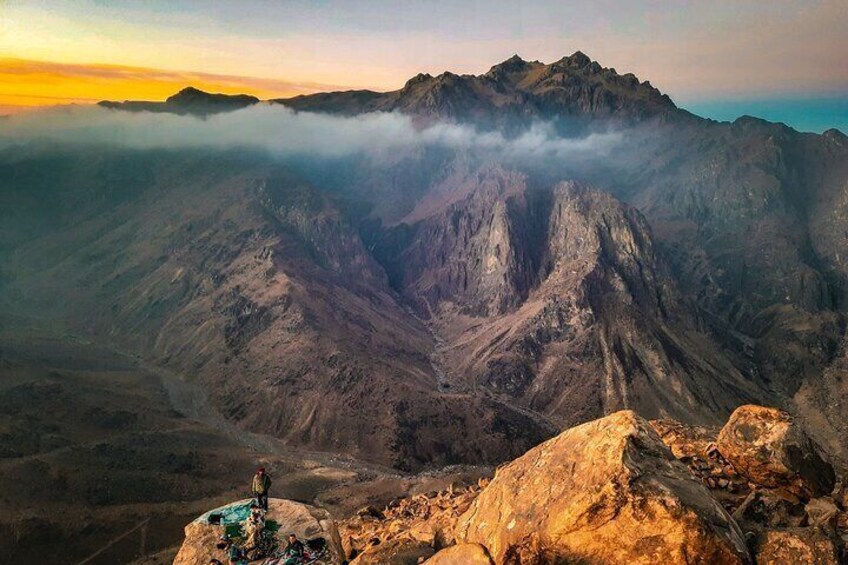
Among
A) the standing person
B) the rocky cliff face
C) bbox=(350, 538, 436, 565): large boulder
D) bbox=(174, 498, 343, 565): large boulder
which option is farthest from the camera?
the standing person

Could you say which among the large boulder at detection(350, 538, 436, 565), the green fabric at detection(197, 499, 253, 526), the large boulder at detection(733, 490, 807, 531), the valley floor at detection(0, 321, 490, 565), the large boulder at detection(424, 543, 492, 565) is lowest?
the valley floor at detection(0, 321, 490, 565)

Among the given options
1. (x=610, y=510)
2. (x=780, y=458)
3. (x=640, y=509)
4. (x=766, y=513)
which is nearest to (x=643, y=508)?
(x=640, y=509)

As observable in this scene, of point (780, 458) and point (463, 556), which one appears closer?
point (463, 556)

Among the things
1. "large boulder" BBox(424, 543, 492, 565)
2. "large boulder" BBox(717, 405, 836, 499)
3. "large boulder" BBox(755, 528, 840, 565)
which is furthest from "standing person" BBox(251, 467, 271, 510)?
"large boulder" BBox(717, 405, 836, 499)

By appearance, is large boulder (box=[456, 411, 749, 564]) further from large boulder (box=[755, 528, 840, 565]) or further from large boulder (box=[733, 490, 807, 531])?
large boulder (box=[733, 490, 807, 531])

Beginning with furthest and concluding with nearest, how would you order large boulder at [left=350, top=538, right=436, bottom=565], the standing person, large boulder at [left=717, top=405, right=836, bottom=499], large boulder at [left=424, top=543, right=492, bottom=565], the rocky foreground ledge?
the standing person → large boulder at [left=717, top=405, right=836, bottom=499] → large boulder at [left=350, top=538, right=436, bottom=565] → large boulder at [left=424, top=543, right=492, bottom=565] → the rocky foreground ledge

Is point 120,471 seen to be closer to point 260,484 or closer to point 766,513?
point 260,484

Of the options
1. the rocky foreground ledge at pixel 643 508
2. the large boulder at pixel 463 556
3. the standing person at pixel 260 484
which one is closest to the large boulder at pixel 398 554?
the rocky foreground ledge at pixel 643 508

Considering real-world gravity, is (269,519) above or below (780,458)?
below
